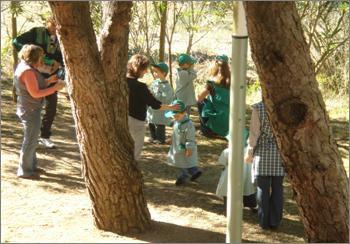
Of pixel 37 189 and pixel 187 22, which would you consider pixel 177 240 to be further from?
pixel 187 22

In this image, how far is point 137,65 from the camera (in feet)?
19.4

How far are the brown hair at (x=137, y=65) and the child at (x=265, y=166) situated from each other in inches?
61.6

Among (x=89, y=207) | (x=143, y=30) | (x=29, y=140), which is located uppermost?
(x=143, y=30)

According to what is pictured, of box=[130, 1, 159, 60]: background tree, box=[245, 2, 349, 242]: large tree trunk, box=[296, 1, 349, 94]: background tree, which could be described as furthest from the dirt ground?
box=[130, 1, 159, 60]: background tree

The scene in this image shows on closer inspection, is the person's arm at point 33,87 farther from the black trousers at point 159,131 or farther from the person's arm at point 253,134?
the black trousers at point 159,131

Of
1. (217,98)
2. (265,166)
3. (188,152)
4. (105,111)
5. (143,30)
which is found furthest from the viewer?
(143,30)

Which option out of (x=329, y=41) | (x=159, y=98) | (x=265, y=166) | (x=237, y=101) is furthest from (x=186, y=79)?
(x=237, y=101)

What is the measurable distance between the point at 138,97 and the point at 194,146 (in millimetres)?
801

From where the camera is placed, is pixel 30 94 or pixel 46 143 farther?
pixel 46 143

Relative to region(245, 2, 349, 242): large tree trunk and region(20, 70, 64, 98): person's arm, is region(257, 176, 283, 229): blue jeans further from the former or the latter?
region(20, 70, 64, 98): person's arm

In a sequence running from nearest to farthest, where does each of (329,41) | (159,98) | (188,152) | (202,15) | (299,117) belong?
(299,117) < (188,152) < (159,98) < (329,41) < (202,15)

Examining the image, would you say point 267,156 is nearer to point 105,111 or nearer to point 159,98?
point 105,111

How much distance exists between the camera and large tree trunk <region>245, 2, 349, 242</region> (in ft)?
9.52

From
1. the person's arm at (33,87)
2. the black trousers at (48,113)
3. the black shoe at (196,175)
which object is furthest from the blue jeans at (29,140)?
the black shoe at (196,175)
